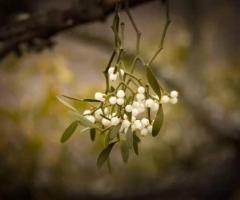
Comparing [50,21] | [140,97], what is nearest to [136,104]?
[140,97]

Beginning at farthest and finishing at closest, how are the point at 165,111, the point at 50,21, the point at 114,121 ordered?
1. the point at 165,111
2. the point at 50,21
3. the point at 114,121

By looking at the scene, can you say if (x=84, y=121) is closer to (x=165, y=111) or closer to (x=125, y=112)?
(x=125, y=112)

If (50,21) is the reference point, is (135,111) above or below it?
below

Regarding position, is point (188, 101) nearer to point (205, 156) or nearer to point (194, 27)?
point (205, 156)

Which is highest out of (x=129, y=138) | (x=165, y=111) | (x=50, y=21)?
(x=165, y=111)

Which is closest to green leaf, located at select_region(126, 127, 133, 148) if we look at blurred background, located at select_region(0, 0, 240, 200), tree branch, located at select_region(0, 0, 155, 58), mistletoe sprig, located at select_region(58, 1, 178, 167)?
mistletoe sprig, located at select_region(58, 1, 178, 167)

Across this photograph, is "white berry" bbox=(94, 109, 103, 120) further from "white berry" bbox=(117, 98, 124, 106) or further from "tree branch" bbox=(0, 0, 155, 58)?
"tree branch" bbox=(0, 0, 155, 58)

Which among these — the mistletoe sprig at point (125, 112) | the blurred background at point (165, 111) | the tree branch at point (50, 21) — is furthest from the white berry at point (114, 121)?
the blurred background at point (165, 111)

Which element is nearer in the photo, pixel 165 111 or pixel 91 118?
pixel 91 118
